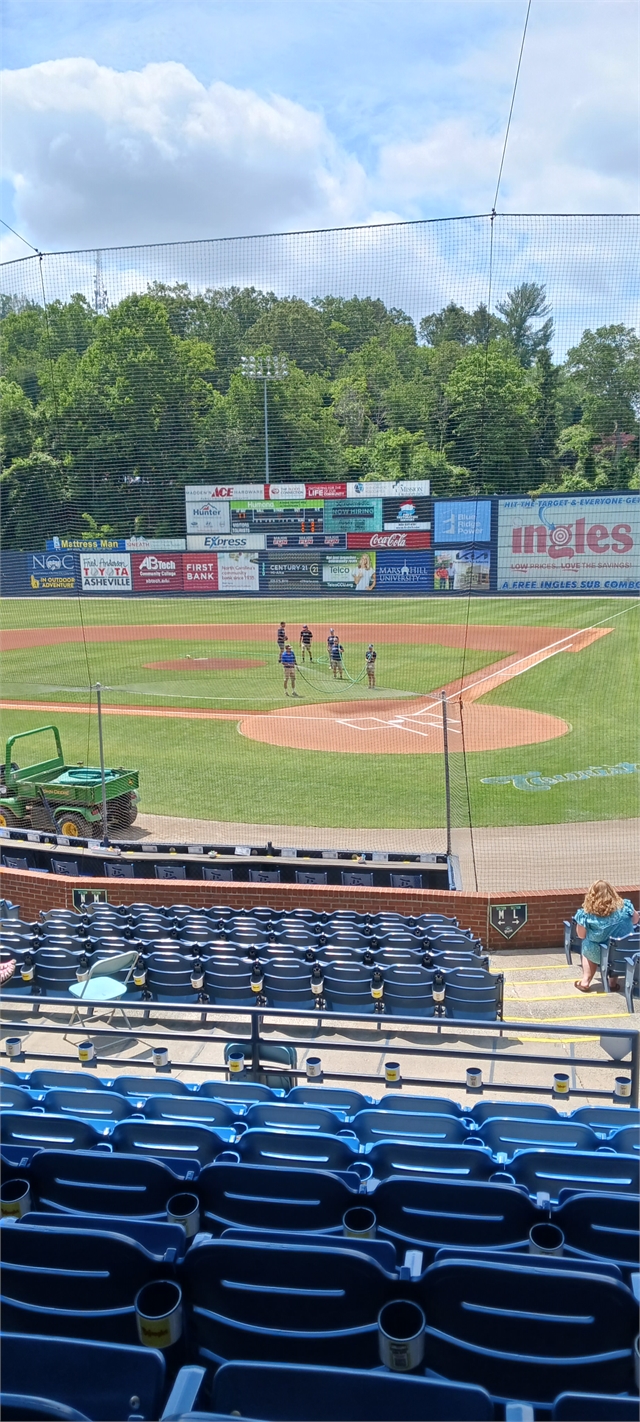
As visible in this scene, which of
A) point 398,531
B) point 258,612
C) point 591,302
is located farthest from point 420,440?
point 258,612

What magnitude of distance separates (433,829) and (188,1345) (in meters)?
10.6

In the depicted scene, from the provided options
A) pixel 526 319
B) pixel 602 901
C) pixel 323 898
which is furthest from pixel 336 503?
pixel 602 901

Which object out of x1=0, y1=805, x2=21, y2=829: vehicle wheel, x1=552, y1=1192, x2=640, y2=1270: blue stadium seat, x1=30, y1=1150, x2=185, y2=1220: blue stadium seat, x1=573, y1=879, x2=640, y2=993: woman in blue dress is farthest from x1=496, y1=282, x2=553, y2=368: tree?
x1=30, y1=1150, x2=185, y2=1220: blue stadium seat

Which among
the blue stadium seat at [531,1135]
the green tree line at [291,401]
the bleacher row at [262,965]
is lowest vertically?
the bleacher row at [262,965]

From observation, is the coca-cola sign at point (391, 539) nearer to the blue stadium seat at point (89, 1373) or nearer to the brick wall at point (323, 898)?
the brick wall at point (323, 898)

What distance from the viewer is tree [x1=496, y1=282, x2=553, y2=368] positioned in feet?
45.8

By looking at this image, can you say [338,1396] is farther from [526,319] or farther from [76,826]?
[526,319]

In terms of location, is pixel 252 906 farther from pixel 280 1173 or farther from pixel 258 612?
pixel 258 612

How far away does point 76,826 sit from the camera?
13.2 m

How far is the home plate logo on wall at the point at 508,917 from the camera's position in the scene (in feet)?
29.9

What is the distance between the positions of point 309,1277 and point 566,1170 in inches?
65.8

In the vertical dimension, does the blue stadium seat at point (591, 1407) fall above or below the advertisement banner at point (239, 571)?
below

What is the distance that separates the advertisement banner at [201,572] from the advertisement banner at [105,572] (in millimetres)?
1166

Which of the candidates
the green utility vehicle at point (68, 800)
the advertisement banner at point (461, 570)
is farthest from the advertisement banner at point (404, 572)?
the green utility vehicle at point (68, 800)
